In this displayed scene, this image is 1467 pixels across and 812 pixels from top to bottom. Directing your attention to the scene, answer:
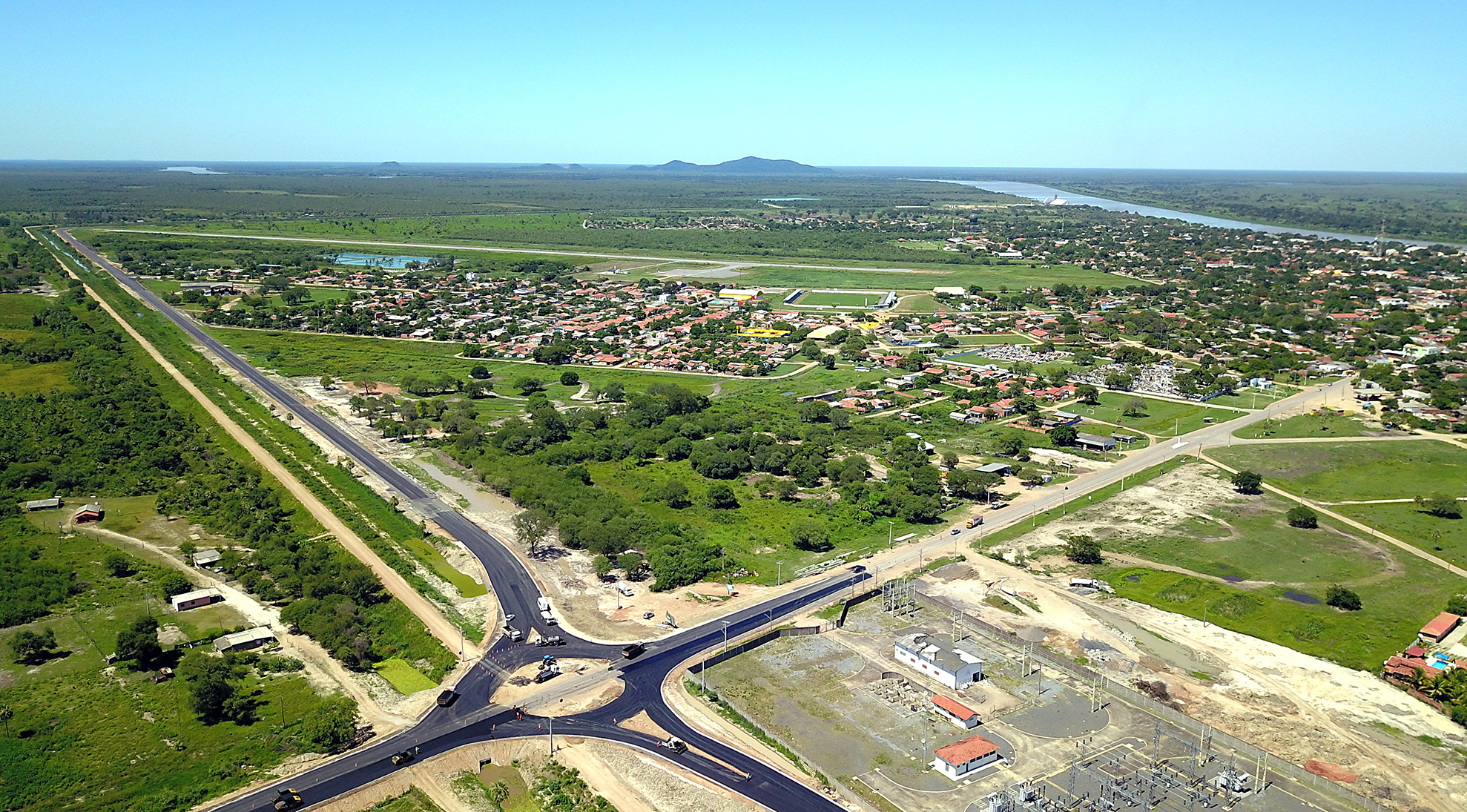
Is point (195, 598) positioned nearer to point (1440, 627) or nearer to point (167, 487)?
point (167, 487)

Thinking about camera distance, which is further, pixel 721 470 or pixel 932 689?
pixel 721 470

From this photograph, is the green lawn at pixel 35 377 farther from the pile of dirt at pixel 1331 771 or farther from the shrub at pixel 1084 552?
the pile of dirt at pixel 1331 771

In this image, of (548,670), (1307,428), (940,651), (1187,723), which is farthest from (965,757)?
(1307,428)

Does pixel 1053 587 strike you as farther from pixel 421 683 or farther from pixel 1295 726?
pixel 421 683

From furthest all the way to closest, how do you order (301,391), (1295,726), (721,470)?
1. (301,391)
2. (721,470)
3. (1295,726)

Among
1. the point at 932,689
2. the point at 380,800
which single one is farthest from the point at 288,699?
the point at 932,689

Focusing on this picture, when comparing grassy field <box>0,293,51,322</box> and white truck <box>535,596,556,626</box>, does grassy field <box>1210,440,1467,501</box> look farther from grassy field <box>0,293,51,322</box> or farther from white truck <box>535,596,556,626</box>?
grassy field <box>0,293,51,322</box>

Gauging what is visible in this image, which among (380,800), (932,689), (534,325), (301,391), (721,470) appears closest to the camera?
(380,800)
